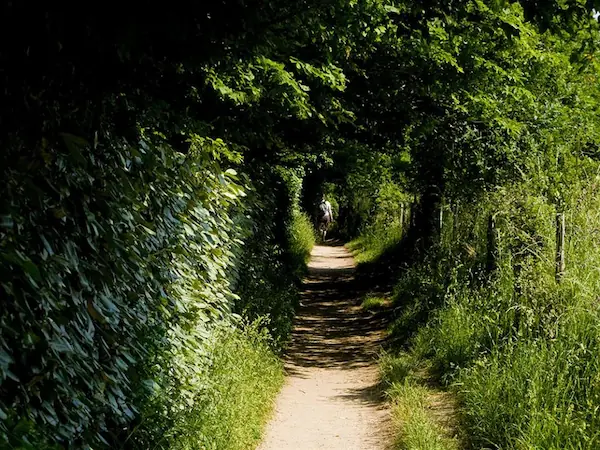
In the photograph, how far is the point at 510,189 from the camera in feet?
30.5

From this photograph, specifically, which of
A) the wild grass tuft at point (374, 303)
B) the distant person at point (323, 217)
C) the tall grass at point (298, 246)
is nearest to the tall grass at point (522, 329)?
the wild grass tuft at point (374, 303)

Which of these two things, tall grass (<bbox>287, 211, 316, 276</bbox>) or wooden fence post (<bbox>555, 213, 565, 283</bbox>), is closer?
wooden fence post (<bbox>555, 213, 565, 283</bbox>)

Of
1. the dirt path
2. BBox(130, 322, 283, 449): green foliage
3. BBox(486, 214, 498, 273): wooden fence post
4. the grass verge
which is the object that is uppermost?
BBox(486, 214, 498, 273): wooden fence post

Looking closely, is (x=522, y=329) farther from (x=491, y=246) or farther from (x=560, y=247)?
(x=491, y=246)

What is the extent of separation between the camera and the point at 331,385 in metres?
9.70

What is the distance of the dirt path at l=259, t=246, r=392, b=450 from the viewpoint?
7180mm

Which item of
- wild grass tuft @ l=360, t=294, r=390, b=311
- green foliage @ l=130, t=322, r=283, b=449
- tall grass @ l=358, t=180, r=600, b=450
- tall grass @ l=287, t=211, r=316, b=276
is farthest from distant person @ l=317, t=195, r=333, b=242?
green foliage @ l=130, t=322, r=283, b=449

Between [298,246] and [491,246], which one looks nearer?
[491,246]

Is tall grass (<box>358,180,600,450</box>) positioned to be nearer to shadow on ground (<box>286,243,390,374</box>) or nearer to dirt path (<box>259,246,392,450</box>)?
dirt path (<box>259,246,392,450</box>)

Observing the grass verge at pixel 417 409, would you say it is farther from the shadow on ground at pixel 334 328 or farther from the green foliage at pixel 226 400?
the shadow on ground at pixel 334 328

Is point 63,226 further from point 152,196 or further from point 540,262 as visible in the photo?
point 540,262

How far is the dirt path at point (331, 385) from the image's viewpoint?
718 cm

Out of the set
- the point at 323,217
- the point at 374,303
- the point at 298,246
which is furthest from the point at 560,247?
the point at 323,217

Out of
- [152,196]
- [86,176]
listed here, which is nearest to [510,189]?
[152,196]
